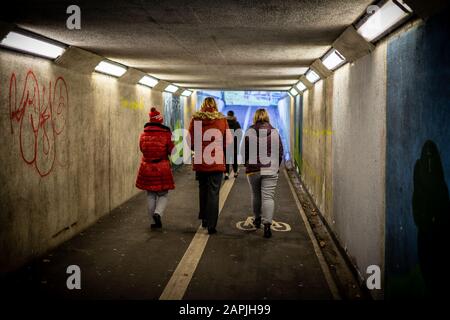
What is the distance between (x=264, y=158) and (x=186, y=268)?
7.42 feet

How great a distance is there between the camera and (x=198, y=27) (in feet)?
17.4

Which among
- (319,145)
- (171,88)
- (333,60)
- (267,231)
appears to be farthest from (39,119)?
(171,88)

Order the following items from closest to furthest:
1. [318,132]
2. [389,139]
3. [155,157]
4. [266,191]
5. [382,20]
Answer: [382,20] → [389,139] → [266,191] → [155,157] → [318,132]

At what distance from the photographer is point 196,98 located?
70.6ft

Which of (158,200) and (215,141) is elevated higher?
(215,141)

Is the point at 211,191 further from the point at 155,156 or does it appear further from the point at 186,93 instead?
the point at 186,93

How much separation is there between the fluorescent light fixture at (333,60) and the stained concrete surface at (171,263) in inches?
108

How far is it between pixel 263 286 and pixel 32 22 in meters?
3.83

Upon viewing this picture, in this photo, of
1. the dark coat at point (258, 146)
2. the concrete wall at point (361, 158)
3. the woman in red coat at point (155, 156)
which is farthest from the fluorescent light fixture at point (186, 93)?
the concrete wall at point (361, 158)

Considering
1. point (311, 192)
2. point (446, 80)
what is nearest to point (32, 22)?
point (446, 80)

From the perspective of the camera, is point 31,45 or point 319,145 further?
point 319,145

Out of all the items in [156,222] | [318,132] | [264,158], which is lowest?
[156,222]

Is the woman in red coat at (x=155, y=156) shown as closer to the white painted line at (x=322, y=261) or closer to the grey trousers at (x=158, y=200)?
the grey trousers at (x=158, y=200)

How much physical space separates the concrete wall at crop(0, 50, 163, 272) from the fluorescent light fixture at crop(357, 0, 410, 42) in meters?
3.94
